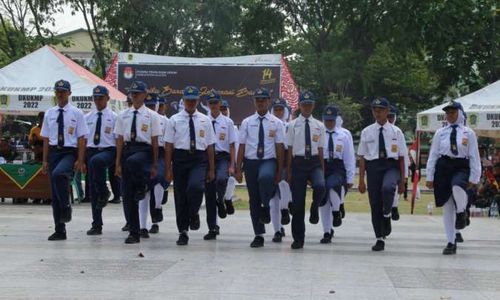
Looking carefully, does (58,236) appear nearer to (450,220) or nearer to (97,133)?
(97,133)

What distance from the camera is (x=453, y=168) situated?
34.0 ft

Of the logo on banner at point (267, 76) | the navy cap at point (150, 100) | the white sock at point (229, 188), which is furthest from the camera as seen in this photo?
the logo on banner at point (267, 76)

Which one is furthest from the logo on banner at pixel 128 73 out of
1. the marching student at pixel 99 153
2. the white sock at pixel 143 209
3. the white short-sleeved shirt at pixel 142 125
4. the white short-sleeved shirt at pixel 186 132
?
the white short-sleeved shirt at pixel 186 132

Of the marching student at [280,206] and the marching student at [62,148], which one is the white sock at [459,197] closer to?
the marching student at [280,206]

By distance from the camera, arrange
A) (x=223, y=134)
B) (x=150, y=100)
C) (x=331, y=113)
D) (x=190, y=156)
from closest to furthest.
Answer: (x=190, y=156) < (x=331, y=113) < (x=223, y=134) < (x=150, y=100)

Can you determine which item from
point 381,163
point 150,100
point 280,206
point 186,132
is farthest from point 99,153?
point 381,163

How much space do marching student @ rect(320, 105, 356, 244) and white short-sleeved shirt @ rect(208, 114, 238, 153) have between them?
4.55ft

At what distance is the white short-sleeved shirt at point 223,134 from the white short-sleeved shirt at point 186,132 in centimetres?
117

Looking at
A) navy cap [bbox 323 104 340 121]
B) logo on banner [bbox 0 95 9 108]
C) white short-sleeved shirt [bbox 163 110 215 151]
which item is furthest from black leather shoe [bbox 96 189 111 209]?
logo on banner [bbox 0 95 9 108]

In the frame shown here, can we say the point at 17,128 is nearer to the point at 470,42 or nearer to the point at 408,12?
the point at 408,12

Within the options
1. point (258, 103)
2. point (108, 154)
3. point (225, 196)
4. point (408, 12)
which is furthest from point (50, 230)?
point (408, 12)

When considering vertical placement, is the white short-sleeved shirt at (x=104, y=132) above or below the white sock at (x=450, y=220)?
above

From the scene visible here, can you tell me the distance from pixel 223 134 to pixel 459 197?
358 centimetres

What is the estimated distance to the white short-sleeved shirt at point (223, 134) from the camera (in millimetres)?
11766
